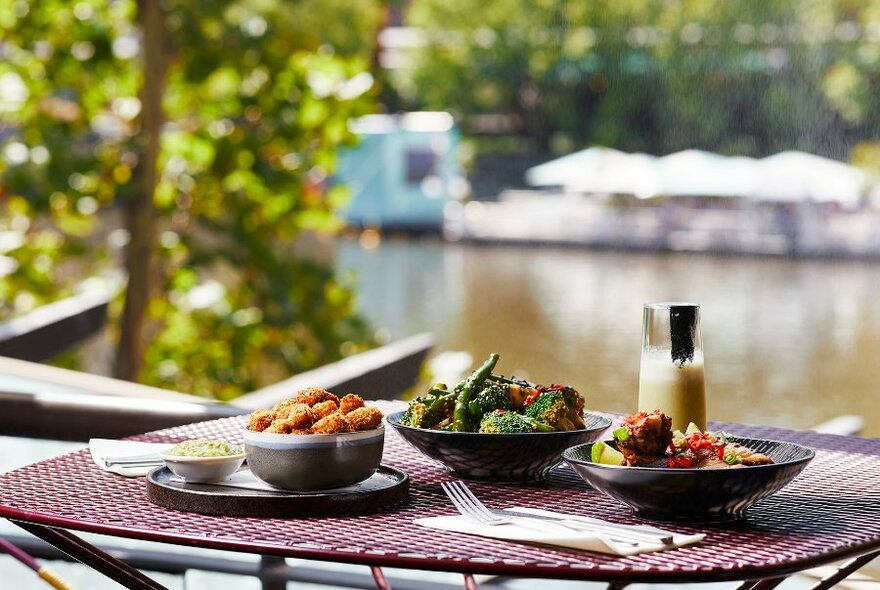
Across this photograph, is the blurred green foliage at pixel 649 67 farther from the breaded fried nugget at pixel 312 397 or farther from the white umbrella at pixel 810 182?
the breaded fried nugget at pixel 312 397

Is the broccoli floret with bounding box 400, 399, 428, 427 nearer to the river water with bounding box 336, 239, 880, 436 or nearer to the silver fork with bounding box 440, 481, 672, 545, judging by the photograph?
the silver fork with bounding box 440, 481, 672, 545

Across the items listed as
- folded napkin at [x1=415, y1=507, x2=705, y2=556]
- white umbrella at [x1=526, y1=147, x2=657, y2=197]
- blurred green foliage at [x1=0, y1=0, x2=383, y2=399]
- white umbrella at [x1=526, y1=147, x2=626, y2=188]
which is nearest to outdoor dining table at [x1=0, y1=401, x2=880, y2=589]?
folded napkin at [x1=415, y1=507, x2=705, y2=556]

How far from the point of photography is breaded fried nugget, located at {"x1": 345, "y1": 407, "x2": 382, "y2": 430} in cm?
94

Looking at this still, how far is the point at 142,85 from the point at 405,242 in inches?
474

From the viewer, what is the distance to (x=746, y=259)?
16.7m

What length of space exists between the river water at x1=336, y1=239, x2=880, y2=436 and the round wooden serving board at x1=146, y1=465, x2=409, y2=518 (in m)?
12.8

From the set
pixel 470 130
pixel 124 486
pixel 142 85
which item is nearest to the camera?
pixel 124 486

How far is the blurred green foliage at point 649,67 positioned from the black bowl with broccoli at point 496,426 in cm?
1323

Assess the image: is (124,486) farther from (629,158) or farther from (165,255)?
(629,158)

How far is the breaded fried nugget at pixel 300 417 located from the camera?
0.93 meters

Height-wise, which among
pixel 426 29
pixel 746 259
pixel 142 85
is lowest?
pixel 746 259

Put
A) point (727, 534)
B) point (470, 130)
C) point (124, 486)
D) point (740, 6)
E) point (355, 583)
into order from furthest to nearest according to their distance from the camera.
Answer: point (740, 6) < point (470, 130) < point (355, 583) < point (124, 486) < point (727, 534)

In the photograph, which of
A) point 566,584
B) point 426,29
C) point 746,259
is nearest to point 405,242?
point 426,29

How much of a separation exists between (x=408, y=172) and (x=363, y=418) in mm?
14651
